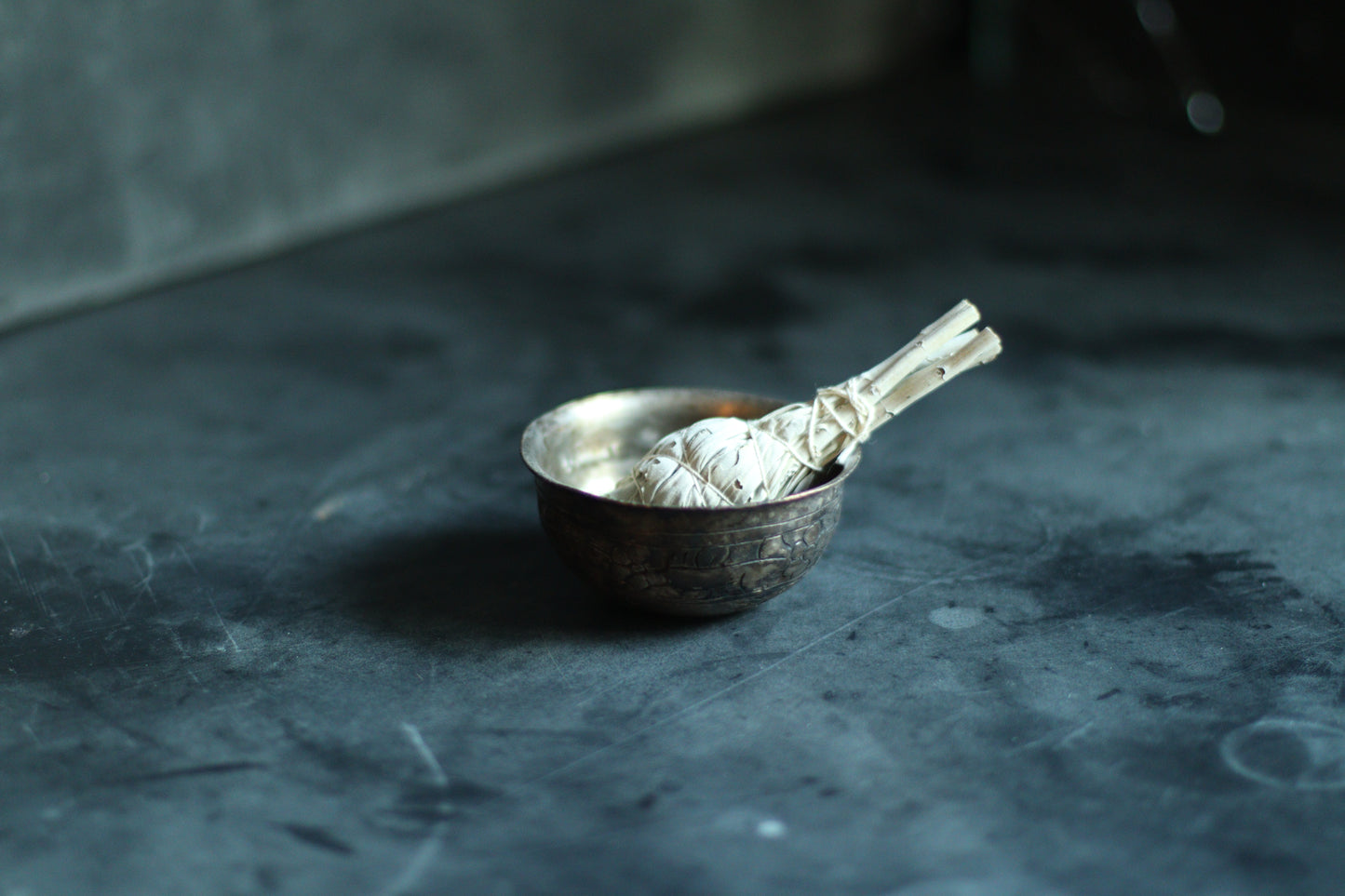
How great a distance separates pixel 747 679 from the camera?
219 cm

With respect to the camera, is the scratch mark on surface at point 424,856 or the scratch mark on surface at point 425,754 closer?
the scratch mark on surface at point 424,856

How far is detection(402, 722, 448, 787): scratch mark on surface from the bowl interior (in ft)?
2.06

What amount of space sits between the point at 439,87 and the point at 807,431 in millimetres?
3928

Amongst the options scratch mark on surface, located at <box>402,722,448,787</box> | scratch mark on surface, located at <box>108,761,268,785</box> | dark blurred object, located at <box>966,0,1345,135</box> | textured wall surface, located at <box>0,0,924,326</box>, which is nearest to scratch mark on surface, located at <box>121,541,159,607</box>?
scratch mark on surface, located at <box>108,761,268,785</box>

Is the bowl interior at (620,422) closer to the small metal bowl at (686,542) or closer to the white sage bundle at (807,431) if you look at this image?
the small metal bowl at (686,542)

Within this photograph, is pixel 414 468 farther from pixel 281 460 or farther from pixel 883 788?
pixel 883 788

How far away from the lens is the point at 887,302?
175 inches

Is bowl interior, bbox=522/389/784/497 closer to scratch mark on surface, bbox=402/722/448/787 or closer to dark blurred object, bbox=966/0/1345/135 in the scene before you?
scratch mark on surface, bbox=402/722/448/787

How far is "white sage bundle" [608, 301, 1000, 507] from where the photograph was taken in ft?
7.13

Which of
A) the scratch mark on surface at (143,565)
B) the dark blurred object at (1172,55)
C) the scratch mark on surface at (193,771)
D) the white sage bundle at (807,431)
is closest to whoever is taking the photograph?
the scratch mark on surface at (193,771)

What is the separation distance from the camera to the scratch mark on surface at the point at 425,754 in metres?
1.92

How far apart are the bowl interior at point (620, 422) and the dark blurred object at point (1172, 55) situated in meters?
5.64

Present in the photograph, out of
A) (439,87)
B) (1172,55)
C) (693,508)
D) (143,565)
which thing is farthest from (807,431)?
(1172,55)

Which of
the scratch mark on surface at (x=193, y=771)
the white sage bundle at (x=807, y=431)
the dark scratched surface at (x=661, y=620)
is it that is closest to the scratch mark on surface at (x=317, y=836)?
the dark scratched surface at (x=661, y=620)
